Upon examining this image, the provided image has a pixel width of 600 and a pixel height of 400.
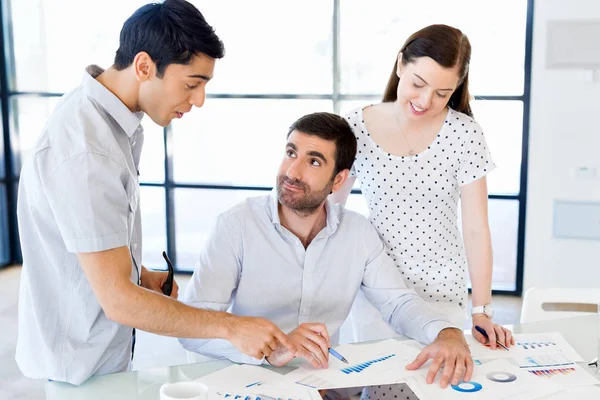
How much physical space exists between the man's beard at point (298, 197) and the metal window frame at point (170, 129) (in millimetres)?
2672

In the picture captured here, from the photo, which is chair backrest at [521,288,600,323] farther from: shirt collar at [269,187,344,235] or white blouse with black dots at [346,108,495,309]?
shirt collar at [269,187,344,235]

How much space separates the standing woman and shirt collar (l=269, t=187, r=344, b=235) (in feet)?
0.36

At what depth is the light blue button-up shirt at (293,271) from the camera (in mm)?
1940

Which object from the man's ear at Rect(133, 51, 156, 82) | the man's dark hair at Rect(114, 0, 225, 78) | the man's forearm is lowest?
the man's forearm

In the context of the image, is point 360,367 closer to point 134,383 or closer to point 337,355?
point 337,355

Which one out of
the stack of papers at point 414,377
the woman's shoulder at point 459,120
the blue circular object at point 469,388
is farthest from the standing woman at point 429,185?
the blue circular object at point 469,388

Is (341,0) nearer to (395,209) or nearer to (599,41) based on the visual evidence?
(599,41)

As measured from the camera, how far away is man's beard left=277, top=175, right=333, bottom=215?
77.9 inches

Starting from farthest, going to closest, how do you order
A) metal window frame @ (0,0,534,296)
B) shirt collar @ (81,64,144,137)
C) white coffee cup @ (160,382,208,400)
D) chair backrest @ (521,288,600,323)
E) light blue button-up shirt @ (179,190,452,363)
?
metal window frame @ (0,0,534,296) < chair backrest @ (521,288,600,323) < light blue button-up shirt @ (179,190,452,363) < shirt collar @ (81,64,144,137) < white coffee cup @ (160,382,208,400)

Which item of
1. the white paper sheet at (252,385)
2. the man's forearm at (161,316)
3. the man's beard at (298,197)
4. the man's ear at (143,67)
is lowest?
the white paper sheet at (252,385)

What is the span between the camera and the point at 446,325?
180 cm

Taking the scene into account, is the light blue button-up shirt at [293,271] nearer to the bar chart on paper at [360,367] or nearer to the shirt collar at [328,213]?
the shirt collar at [328,213]

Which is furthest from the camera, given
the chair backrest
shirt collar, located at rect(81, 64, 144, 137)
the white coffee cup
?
the chair backrest

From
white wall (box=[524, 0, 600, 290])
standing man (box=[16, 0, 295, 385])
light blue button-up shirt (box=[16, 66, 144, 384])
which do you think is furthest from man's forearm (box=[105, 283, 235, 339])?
white wall (box=[524, 0, 600, 290])
